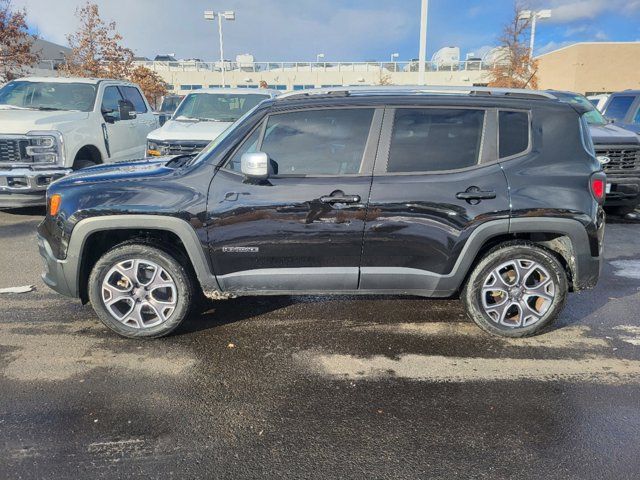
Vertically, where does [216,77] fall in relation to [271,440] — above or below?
above

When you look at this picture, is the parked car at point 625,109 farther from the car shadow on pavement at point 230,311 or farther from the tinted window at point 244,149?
the tinted window at point 244,149

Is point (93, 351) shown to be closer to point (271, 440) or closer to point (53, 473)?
point (53, 473)

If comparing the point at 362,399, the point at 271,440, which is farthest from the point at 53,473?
the point at 362,399

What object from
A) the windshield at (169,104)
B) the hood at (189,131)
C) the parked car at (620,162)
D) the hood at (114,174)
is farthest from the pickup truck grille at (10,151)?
the windshield at (169,104)

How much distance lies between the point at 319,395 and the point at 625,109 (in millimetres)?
10572

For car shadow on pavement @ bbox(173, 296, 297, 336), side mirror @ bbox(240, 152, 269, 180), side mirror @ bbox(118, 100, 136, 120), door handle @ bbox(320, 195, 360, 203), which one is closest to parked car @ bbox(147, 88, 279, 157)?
side mirror @ bbox(118, 100, 136, 120)

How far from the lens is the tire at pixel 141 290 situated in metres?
3.63

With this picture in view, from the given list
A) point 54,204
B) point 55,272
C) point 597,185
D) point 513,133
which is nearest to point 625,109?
point 597,185

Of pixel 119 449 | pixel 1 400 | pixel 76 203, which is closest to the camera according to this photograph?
pixel 119 449

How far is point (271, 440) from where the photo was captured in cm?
266

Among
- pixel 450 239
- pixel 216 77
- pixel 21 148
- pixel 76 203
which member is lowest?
pixel 450 239

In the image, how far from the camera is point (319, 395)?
308 cm

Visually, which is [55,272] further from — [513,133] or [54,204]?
[513,133]

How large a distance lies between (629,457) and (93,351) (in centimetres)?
357
